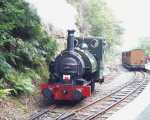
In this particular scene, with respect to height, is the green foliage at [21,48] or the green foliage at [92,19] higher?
the green foliage at [92,19]

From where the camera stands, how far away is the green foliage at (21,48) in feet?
43.8

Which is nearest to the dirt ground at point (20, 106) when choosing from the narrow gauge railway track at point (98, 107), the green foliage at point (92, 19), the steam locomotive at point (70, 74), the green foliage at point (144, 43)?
the steam locomotive at point (70, 74)

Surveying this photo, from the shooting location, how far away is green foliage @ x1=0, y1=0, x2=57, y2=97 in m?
13.3

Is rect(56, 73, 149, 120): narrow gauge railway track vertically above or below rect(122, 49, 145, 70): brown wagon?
below

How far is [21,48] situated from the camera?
15070 millimetres

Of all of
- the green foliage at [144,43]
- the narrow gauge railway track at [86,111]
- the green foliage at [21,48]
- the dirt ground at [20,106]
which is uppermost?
the green foliage at [144,43]

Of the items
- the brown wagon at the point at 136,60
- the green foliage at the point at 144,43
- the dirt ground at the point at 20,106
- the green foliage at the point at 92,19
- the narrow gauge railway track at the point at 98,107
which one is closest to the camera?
the dirt ground at the point at 20,106

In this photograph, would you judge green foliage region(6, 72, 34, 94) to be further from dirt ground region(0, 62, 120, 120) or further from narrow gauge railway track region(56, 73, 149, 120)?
narrow gauge railway track region(56, 73, 149, 120)

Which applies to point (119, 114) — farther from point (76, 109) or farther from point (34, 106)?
point (34, 106)

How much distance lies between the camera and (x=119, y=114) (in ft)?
38.8

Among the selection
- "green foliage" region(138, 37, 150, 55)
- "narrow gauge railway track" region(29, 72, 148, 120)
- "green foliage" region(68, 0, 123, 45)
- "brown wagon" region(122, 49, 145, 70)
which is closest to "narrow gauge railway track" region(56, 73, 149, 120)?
"narrow gauge railway track" region(29, 72, 148, 120)

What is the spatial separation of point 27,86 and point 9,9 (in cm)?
276

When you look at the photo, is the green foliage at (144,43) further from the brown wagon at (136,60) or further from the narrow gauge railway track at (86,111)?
the narrow gauge railway track at (86,111)

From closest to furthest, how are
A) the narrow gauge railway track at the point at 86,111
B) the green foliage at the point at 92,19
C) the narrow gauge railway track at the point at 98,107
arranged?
the narrow gauge railway track at the point at 86,111 < the narrow gauge railway track at the point at 98,107 < the green foliage at the point at 92,19
